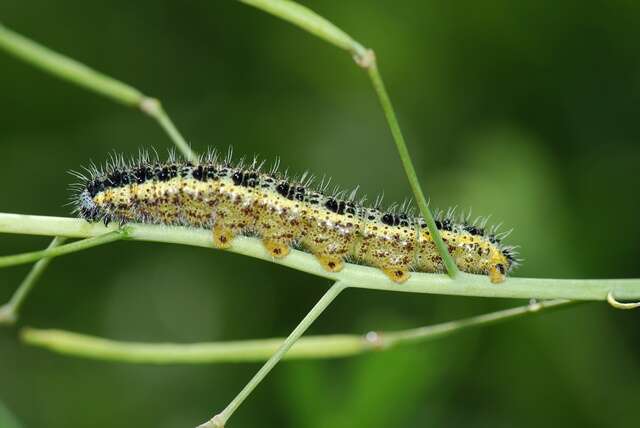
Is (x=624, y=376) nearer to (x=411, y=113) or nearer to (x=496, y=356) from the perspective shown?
(x=496, y=356)

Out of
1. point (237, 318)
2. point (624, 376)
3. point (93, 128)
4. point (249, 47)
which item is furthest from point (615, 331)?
point (93, 128)

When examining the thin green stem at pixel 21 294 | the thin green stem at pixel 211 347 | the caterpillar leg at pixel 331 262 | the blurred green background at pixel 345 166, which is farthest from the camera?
the blurred green background at pixel 345 166

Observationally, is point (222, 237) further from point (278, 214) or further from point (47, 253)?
point (47, 253)

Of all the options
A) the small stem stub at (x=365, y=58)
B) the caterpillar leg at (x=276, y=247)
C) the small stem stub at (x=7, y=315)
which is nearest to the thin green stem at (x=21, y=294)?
the small stem stub at (x=7, y=315)

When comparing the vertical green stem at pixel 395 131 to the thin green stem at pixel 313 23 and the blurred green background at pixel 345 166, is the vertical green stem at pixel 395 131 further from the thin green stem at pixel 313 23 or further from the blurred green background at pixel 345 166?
the blurred green background at pixel 345 166

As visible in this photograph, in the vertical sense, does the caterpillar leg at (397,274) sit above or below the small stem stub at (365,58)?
below

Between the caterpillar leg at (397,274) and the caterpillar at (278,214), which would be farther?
the caterpillar at (278,214)

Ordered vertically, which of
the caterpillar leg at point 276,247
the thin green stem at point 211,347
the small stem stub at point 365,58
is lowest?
the thin green stem at point 211,347
